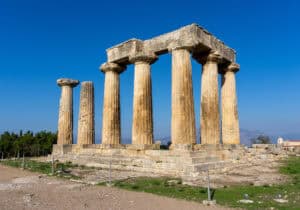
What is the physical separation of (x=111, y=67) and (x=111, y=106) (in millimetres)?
3672

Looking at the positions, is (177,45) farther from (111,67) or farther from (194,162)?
(194,162)

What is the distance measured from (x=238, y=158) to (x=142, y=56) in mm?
11126

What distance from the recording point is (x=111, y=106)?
92.4 ft

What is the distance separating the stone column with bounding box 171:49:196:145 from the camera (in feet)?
69.2

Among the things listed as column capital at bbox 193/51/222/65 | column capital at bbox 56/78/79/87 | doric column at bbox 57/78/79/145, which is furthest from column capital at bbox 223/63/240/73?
column capital at bbox 56/78/79/87

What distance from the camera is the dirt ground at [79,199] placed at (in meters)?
9.78

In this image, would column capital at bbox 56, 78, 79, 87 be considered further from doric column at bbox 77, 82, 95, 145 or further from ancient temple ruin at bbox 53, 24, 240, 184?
doric column at bbox 77, 82, 95, 145

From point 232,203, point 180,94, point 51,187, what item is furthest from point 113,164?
point 232,203

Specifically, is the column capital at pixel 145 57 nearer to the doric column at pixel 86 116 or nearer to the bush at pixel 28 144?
the doric column at pixel 86 116

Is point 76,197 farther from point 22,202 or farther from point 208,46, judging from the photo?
point 208,46

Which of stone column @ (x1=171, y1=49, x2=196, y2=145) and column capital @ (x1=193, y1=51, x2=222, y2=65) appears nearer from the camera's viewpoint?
stone column @ (x1=171, y1=49, x2=196, y2=145)

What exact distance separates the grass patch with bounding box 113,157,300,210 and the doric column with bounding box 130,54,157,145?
30.2ft

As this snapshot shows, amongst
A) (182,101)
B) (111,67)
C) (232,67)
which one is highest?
(111,67)

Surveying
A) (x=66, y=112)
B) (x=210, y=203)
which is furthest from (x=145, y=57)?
(x=210, y=203)
